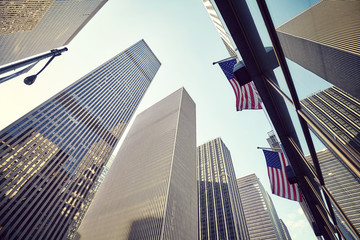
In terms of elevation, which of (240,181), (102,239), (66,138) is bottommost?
(240,181)

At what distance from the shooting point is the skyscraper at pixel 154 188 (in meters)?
55.0

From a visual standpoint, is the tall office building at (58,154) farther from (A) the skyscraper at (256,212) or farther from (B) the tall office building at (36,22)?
(A) the skyscraper at (256,212)

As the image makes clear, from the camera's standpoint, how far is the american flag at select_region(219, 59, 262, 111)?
7387mm

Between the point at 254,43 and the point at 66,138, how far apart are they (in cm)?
8873

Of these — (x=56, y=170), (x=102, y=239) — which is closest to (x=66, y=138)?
(x=56, y=170)

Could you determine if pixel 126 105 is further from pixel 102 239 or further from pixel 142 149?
pixel 102 239

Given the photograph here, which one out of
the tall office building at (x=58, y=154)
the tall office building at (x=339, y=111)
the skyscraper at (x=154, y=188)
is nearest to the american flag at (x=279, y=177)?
the tall office building at (x=339, y=111)

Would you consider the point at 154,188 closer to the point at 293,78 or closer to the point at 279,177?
the point at 279,177

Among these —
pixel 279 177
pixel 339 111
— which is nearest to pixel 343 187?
pixel 339 111

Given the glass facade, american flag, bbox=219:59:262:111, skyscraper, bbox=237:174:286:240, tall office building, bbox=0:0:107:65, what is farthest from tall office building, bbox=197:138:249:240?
tall office building, bbox=0:0:107:65

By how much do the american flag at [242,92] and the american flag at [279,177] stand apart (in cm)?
283

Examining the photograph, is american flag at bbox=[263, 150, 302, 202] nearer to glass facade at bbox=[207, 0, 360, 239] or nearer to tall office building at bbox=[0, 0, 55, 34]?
glass facade at bbox=[207, 0, 360, 239]

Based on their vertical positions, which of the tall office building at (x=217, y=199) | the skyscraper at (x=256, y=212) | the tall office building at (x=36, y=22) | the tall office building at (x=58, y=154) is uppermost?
the tall office building at (x=36, y=22)

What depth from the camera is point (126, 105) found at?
116875 millimetres
